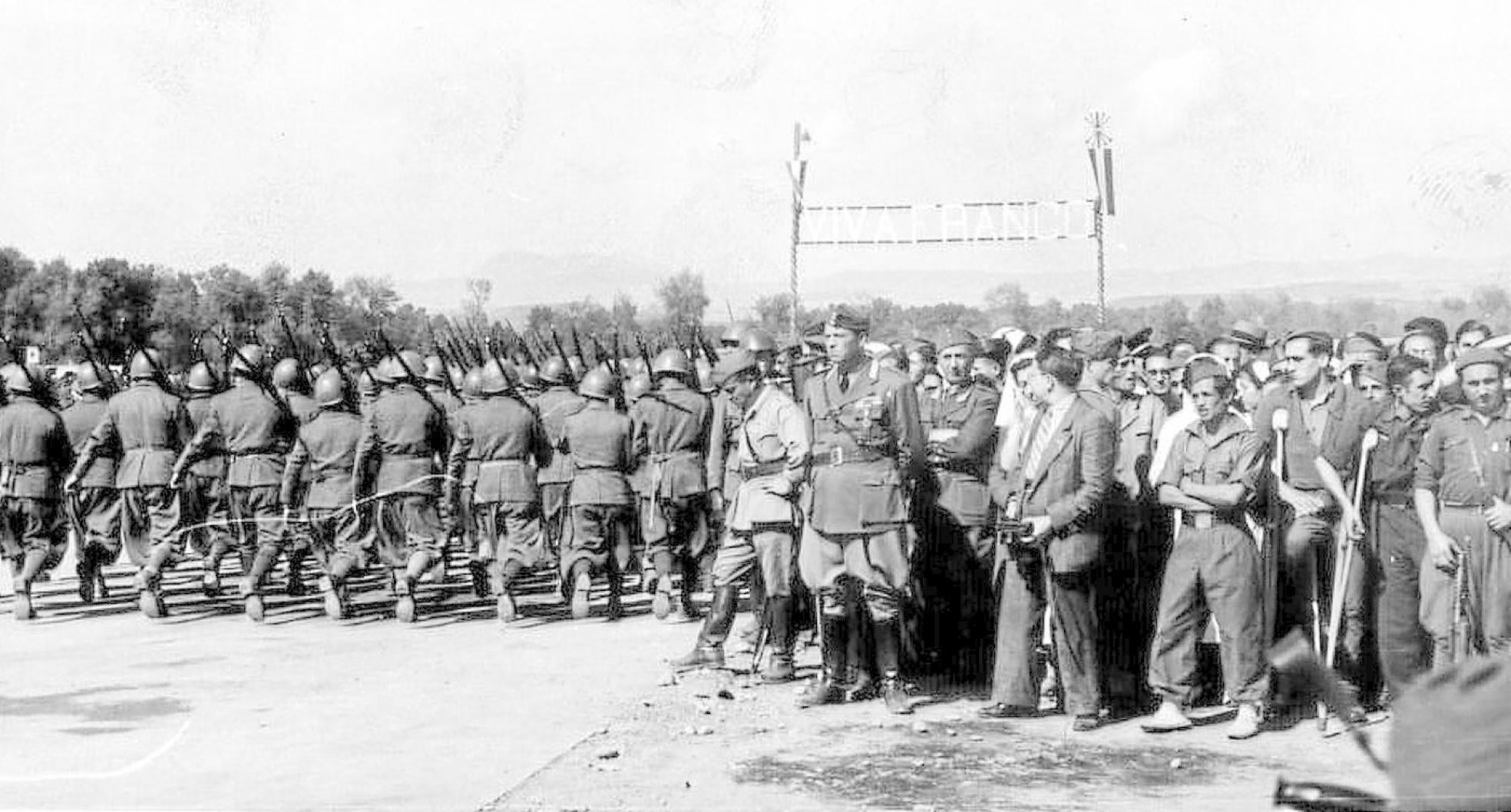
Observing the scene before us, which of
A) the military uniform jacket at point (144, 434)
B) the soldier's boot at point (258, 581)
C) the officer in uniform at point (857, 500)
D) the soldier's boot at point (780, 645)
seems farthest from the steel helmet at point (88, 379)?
the officer in uniform at point (857, 500)

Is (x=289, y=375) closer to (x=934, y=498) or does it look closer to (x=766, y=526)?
(x=766, y=526)

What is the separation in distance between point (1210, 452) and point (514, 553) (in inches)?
229

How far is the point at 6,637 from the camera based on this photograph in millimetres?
10852

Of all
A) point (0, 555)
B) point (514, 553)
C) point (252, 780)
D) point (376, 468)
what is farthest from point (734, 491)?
point (0, 555)

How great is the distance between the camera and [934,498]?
902 cm

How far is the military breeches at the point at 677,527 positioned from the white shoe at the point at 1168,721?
4.97 meters

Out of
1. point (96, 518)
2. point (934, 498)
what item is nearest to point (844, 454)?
point (934, 498)

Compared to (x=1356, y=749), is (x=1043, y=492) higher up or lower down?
higher up

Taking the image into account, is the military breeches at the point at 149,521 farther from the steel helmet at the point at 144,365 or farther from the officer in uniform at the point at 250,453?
the steel helmet at the point at 144,365

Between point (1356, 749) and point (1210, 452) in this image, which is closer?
point (1356, 749)

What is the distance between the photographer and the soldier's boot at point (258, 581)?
1142 centimetres

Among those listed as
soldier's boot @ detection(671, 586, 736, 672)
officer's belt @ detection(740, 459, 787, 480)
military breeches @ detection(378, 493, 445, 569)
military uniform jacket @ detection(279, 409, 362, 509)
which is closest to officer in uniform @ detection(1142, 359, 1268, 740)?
officer's belt @ detection(740, 459, 787, 480)

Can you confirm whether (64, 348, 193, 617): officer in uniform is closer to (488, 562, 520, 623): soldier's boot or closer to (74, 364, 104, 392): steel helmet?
(74, 364, 104, 392): steel helmet

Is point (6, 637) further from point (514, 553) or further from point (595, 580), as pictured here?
point (595, 580)
